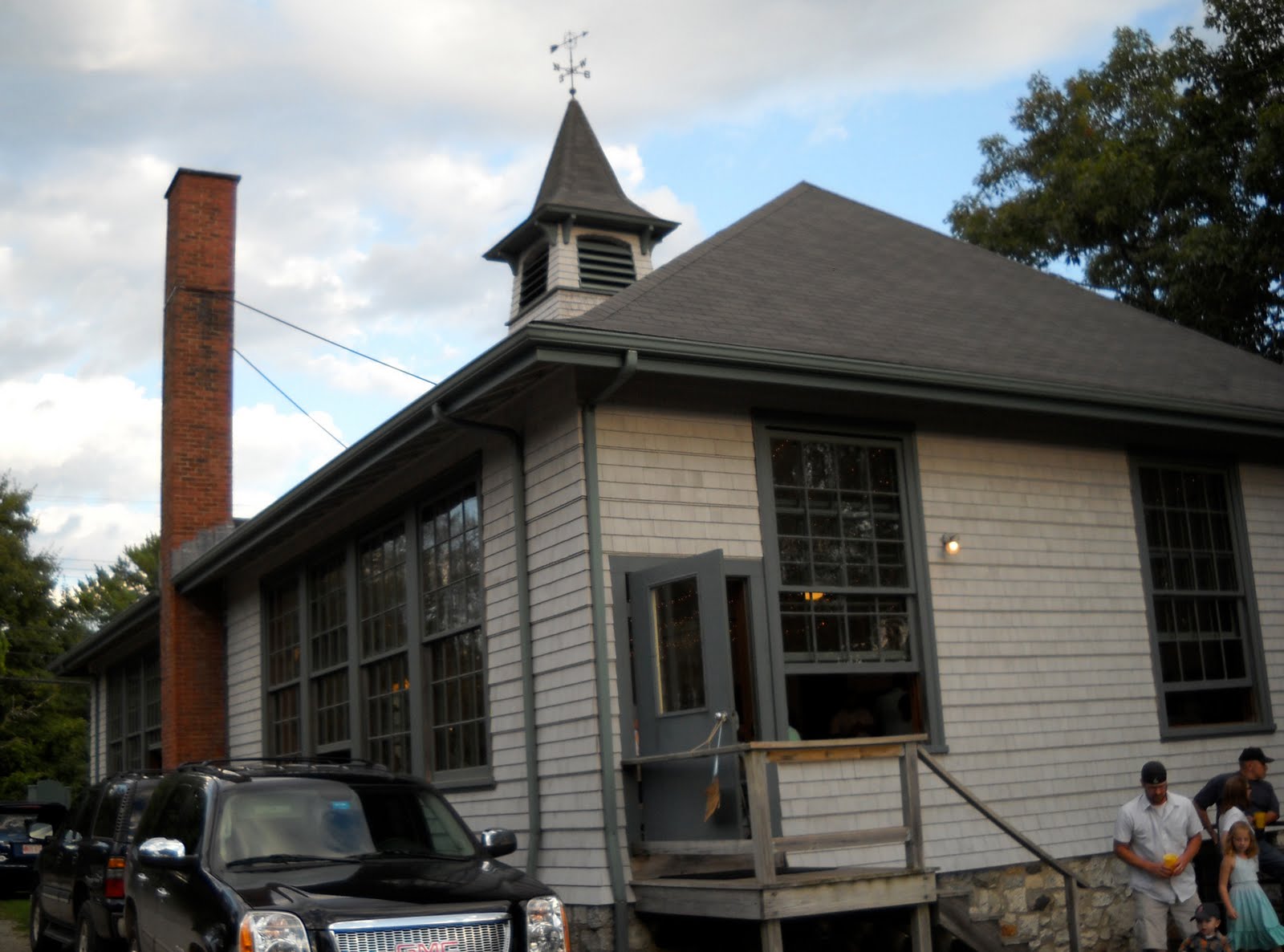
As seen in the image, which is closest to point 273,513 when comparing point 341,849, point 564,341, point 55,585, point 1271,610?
point 564,341

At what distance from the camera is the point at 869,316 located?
12.0 meters

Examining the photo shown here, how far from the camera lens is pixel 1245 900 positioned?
9320 millimetres

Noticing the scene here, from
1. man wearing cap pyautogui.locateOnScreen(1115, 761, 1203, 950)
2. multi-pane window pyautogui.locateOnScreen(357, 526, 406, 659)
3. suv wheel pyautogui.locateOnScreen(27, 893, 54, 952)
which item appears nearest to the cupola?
multi-pane window pyautogui.locateOnScreen(357, 526, 406, 659)

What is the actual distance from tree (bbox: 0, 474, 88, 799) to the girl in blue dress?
4033 cm

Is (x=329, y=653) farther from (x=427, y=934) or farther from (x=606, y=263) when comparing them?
(x=606, y=263)

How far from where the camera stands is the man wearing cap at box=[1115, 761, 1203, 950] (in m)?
9.26

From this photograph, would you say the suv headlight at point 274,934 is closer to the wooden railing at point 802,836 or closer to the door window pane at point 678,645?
the wooden railing at point 802,836

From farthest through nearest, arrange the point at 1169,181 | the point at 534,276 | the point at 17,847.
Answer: the point at 1169,181
the point at 534,276
the point at 17,847

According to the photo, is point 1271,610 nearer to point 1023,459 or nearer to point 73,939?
point 1023,459

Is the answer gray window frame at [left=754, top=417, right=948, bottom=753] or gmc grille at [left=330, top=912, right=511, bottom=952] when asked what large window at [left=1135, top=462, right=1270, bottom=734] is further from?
gmc grille at [left=330, top=912, right=511, bottom=952]

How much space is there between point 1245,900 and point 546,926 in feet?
16.3

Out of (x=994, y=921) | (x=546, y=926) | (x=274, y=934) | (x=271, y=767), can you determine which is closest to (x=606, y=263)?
(x=994, y=921)

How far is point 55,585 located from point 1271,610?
43.7m

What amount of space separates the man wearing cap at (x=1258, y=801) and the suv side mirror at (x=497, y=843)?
5121mm
